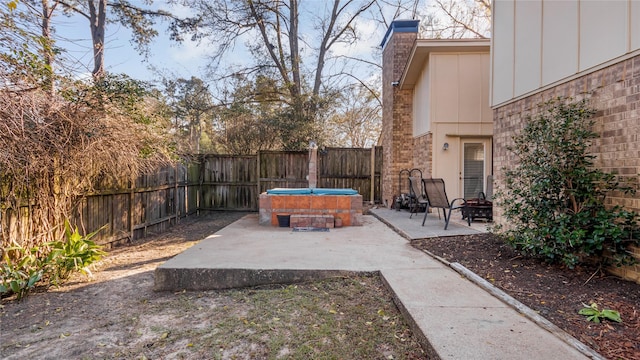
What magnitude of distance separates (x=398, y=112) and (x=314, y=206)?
432cm

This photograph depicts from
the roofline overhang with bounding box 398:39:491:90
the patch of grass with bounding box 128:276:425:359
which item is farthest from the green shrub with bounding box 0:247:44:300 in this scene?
the roofline overhang with bounding box 398:39:491:90

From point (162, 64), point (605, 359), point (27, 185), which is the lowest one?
point (605, 359)

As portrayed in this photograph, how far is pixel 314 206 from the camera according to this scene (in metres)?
6.35

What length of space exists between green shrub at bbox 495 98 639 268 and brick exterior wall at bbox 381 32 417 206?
5.23 m

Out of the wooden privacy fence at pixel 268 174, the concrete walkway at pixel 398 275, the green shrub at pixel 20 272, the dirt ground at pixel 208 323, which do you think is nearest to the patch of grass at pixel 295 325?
the dirt ground at pixel 208 323

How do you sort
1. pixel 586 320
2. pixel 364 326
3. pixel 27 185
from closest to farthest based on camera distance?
pixel 586 320, pixel 364 326, pixel 27 185

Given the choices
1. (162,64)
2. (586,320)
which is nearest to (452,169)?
(586,320)

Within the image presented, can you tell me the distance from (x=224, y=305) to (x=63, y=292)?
6.69 ft

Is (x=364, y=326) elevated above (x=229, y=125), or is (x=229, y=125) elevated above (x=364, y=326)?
(x=229, y=125)

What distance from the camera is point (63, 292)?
3.67 m

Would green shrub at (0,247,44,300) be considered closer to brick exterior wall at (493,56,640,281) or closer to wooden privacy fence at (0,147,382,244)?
wooden privacy fence at (0,147,382,244)

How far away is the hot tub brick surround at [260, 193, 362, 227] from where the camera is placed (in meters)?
6.34

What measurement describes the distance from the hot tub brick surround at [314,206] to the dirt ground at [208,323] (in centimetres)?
280

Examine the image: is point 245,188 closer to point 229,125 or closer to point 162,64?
point 229,125
